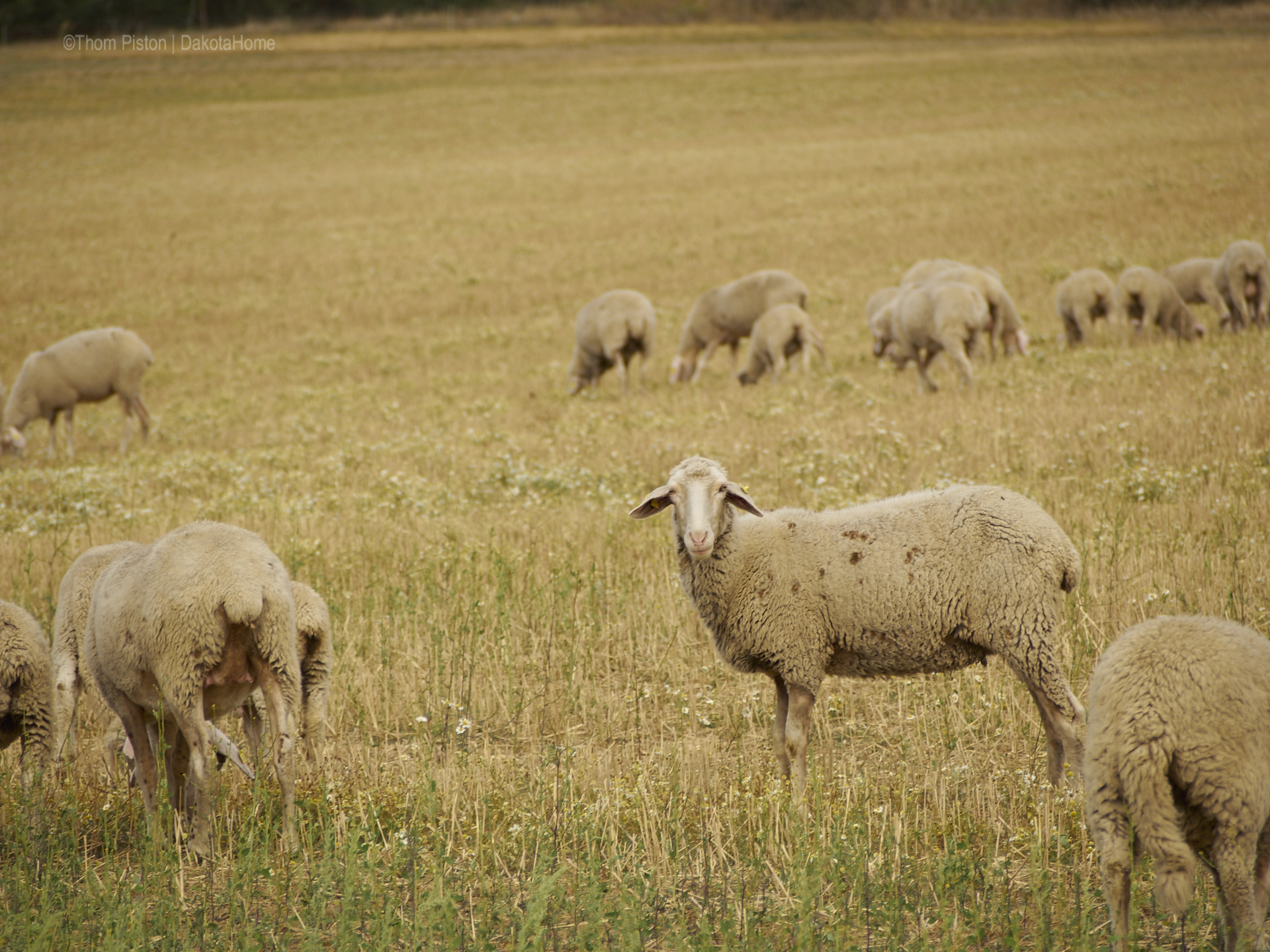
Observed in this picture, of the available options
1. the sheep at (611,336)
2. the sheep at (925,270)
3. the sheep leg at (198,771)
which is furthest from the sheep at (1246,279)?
the sheep leg at (198,771)

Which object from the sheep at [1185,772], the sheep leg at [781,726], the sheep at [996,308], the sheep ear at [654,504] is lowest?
the sheep leg at [781,726]

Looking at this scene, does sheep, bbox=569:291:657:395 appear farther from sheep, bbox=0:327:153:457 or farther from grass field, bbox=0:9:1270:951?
sheep, bbox=0:327:153:457

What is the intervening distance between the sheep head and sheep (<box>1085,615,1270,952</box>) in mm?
2178

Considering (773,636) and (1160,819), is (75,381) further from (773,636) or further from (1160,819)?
(1160,819)

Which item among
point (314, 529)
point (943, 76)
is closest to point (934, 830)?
point (314, 529)

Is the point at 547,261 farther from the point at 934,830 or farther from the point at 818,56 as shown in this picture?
the point at 818,56

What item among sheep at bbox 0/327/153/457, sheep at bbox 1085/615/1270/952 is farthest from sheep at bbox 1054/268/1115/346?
sheep at bbox 1085/615/1270/952

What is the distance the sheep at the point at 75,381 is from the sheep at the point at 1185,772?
16.4 m

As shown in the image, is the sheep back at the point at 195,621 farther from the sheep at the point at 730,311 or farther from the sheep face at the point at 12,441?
the sheep at the point at 730,311

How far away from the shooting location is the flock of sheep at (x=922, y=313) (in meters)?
16.3

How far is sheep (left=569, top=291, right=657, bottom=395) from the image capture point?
18297 mm

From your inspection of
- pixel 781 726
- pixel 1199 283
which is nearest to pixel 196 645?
pixel 781 726

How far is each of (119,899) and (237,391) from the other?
1774 centimetres

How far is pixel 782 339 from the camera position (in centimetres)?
1772
